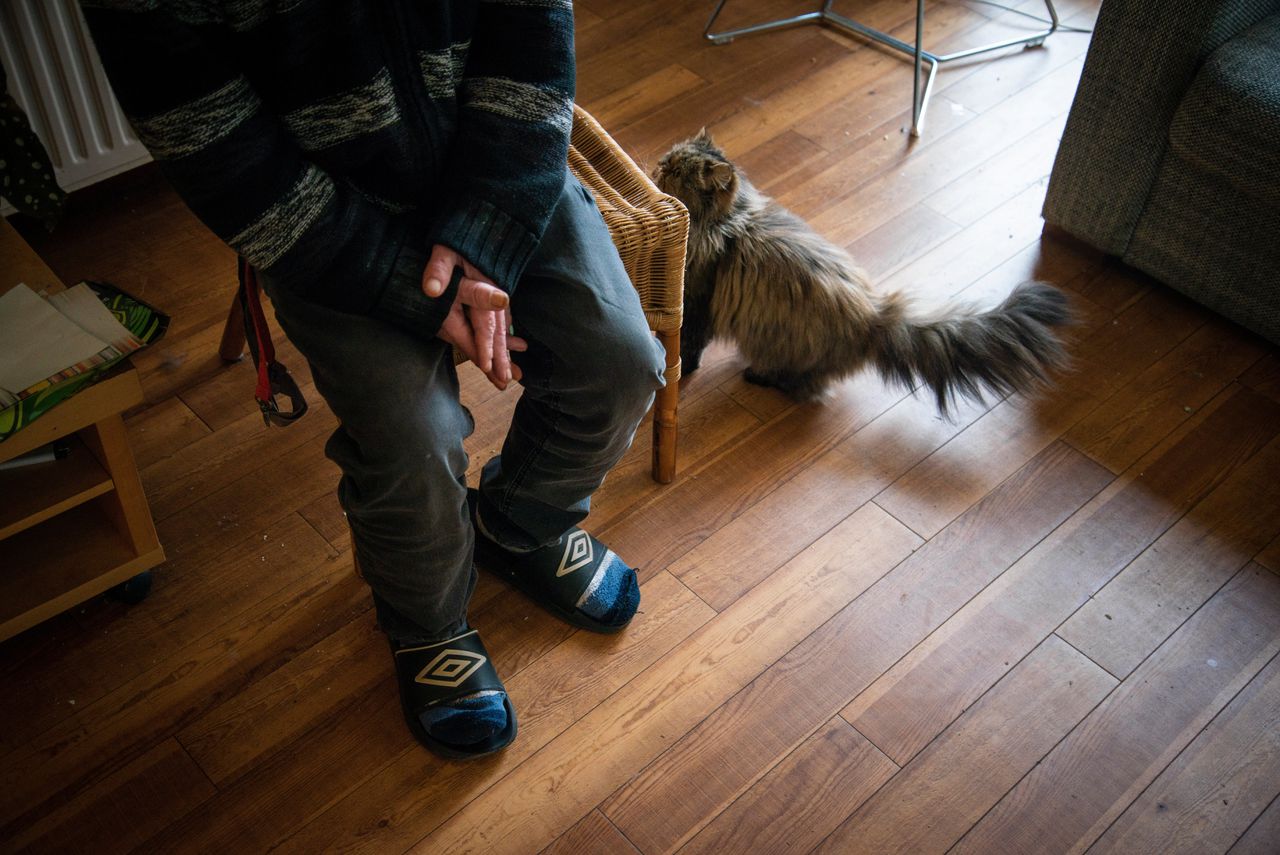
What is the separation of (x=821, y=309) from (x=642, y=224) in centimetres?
42

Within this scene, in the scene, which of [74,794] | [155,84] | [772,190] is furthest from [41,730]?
[772,190]

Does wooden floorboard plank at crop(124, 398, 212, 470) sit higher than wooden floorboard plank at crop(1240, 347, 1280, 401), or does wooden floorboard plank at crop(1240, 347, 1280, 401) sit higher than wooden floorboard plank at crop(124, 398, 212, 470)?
wooden floorboard plank at crop(1240, 347, 1280, 401)

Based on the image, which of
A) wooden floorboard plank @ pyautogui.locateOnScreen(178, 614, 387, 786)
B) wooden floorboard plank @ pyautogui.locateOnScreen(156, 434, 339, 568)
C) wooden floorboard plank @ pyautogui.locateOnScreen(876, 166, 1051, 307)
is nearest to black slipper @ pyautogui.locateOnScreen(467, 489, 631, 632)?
wooden floorboard plank @ pyautogui.locateOnScreen(178, 614, 387, 786)

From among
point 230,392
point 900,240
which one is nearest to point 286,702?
point 230,392

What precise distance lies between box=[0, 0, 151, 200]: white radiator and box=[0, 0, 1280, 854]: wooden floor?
15 cm

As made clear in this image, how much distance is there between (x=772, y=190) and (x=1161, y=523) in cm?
99

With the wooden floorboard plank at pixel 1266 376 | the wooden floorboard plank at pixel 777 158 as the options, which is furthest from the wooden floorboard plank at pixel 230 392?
the wooden floorboard plank at pixel 1266 376

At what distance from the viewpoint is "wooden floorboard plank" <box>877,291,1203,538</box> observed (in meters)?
1.72

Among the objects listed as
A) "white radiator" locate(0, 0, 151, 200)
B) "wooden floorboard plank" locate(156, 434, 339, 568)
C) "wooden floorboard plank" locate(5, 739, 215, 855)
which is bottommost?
"wooden floorboard plank" locate(5, 739, 215, 855)

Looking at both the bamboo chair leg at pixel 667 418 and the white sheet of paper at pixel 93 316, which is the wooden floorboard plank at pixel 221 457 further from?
the bamboo chair leg at pixel 667 418

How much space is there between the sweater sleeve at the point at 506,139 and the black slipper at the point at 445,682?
51cm

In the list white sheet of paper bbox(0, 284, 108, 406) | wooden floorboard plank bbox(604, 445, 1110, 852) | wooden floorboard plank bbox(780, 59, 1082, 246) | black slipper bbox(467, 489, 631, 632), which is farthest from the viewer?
wooden floorboard plank bbox(780, 59, 1082, 246)

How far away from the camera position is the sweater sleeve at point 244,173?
0.99 m

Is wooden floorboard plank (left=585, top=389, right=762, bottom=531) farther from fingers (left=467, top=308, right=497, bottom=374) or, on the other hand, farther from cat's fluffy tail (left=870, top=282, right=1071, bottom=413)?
fingers (left=467, top=308, right=497, bottom=374)
